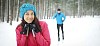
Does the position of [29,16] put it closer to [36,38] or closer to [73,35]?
[36,38]

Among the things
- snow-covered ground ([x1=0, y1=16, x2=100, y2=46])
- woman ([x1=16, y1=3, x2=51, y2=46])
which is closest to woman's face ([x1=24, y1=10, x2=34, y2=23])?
woman ([x1=16, y1=3, x2=51, y2=46])

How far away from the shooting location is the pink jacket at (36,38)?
185cm

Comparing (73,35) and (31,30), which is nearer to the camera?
(31,30)

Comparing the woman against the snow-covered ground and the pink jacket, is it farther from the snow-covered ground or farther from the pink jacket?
the snow-covered ground

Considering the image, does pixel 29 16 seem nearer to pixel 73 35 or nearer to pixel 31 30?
pixel 31 30

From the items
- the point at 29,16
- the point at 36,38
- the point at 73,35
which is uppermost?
the point at 29,16

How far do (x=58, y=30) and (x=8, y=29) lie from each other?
826 mm

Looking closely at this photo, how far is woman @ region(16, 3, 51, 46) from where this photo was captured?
185 cm

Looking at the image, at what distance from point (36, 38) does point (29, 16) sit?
15 cm

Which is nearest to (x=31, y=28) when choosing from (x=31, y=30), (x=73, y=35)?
(x=31, y=30)

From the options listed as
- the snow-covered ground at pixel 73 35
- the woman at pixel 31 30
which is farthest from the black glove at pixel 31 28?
the snow-covered ground at pixel 73 35

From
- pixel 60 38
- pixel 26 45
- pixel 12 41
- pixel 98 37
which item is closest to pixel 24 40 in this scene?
pixel 26 45

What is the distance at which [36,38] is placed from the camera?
1864mm

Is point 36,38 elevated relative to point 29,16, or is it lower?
lower
